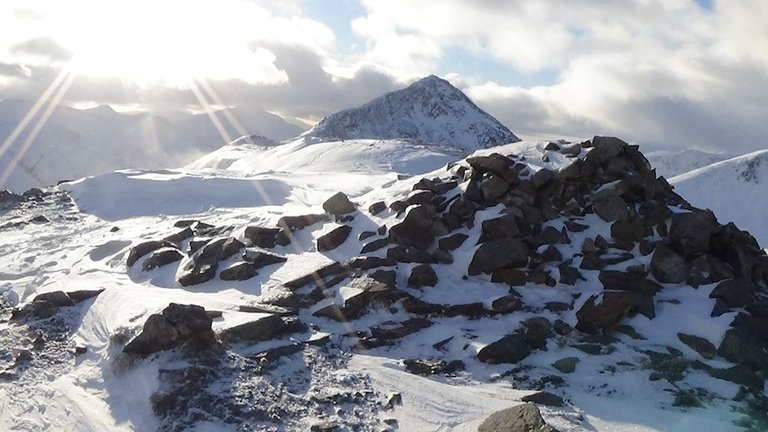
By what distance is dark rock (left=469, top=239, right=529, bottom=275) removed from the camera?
55.5 feet

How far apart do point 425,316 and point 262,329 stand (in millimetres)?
4250

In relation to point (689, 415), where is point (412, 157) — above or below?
above

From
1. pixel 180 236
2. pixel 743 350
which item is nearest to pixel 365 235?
pixel 180 236

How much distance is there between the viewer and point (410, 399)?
11.7 meters

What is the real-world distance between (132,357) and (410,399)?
20.9 feet

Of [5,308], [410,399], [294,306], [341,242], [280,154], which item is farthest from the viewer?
[280,154]

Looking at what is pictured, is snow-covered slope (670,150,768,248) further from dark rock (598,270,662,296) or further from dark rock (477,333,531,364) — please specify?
dark rock (477,333,531,364)

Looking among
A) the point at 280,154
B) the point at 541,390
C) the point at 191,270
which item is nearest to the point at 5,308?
the point at 191,270

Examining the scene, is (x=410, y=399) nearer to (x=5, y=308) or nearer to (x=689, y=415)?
(x=689, y=415)

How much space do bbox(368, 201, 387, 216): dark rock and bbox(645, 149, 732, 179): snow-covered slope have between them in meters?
172

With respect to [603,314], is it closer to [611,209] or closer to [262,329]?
[611,209]

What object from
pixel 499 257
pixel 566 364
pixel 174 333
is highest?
pixel 499 257

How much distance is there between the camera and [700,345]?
1374cm

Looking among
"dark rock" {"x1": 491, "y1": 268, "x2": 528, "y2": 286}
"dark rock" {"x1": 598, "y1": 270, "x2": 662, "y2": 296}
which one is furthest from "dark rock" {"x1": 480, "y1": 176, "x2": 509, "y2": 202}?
"dark rock" {"x1": 598, "y1": 270, "x2": 662, "y2": 296}
